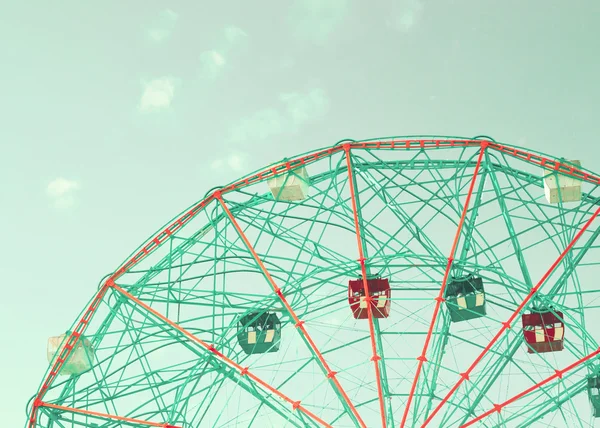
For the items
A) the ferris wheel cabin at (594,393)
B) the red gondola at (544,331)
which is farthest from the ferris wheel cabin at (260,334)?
the ferris wheel cabin at (594,393)

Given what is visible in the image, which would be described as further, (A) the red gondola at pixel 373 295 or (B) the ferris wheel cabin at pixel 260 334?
(B) the ferris wheel cabin at pixel 260 334

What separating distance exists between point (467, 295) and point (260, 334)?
9383 mm

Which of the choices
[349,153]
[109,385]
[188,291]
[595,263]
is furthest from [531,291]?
[109,385]

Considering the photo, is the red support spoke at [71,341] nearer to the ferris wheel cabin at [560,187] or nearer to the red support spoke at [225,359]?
the red support spoke at [225,359]

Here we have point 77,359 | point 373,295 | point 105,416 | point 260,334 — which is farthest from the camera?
point 260,334

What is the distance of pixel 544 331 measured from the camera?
3459 cm

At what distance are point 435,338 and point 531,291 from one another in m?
6.56

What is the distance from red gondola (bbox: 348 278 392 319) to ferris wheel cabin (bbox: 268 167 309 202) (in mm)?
4393

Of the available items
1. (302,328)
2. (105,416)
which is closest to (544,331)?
(302,328)

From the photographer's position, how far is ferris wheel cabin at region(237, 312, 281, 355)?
122 ft

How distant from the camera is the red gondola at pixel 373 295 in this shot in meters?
34.1

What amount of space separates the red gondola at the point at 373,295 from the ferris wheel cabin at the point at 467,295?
3.15 meters

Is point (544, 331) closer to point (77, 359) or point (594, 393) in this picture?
point (594, 393)

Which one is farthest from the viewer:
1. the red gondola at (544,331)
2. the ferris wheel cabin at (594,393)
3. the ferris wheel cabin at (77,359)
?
the ferris wheel cabin at (77,359)
